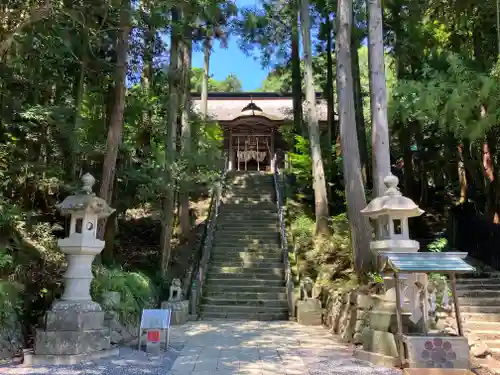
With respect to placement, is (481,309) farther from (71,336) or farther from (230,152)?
(230,152)

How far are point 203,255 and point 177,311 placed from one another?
3.32 metres

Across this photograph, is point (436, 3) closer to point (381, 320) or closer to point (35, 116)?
point (381, 320)

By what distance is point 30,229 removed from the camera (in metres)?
8.93

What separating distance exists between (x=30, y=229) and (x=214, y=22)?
769 cm

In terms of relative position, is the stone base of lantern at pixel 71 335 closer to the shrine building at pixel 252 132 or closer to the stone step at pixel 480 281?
the stone step at pixel 480 281

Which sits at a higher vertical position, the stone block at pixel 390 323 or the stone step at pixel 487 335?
the stone block at pixel 390 323

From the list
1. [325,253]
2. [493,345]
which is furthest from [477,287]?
[325,253]

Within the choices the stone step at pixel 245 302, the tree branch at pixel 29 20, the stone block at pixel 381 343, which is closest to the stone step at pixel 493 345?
the stone block at pixel 381 343

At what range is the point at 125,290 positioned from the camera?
8.58 metres

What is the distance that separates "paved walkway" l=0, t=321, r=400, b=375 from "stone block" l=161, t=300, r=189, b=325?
1.21m

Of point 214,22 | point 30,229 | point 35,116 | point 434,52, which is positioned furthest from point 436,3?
point 30,229

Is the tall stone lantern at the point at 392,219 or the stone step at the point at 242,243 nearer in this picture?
the tall stone lantern at the point at 392,219

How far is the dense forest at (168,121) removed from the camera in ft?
28.2

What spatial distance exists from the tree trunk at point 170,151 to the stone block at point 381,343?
6580 millimetres
